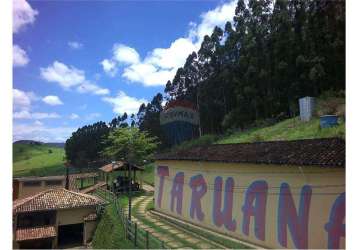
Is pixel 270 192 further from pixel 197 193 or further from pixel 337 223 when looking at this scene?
pixel 197 193

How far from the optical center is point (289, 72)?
22188mm

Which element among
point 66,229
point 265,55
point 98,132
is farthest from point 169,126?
point 66,229

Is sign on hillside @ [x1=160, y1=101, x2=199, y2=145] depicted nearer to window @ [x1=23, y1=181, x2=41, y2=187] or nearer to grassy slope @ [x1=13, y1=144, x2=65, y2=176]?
grassy slope @ [x1=13, y1=144, x2=65, y2=176]

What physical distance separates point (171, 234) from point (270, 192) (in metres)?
4.15

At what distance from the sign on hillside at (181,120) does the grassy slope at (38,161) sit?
32.6 ft

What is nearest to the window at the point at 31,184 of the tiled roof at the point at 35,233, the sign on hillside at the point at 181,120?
the tiled roof at the point at 35,233

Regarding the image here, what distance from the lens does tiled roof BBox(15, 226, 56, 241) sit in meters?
13.6

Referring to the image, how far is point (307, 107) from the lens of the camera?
1834 cm

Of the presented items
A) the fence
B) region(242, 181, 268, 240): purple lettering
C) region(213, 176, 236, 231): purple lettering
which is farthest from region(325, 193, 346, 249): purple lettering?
the fence

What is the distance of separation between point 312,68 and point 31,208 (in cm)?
1662

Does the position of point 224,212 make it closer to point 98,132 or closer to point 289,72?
point 289,72

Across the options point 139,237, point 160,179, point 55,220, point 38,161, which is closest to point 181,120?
point 38,161

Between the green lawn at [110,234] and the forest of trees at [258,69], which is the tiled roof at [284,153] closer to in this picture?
the green lawn at [110,234]

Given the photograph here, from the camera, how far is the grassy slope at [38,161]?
935 inches
